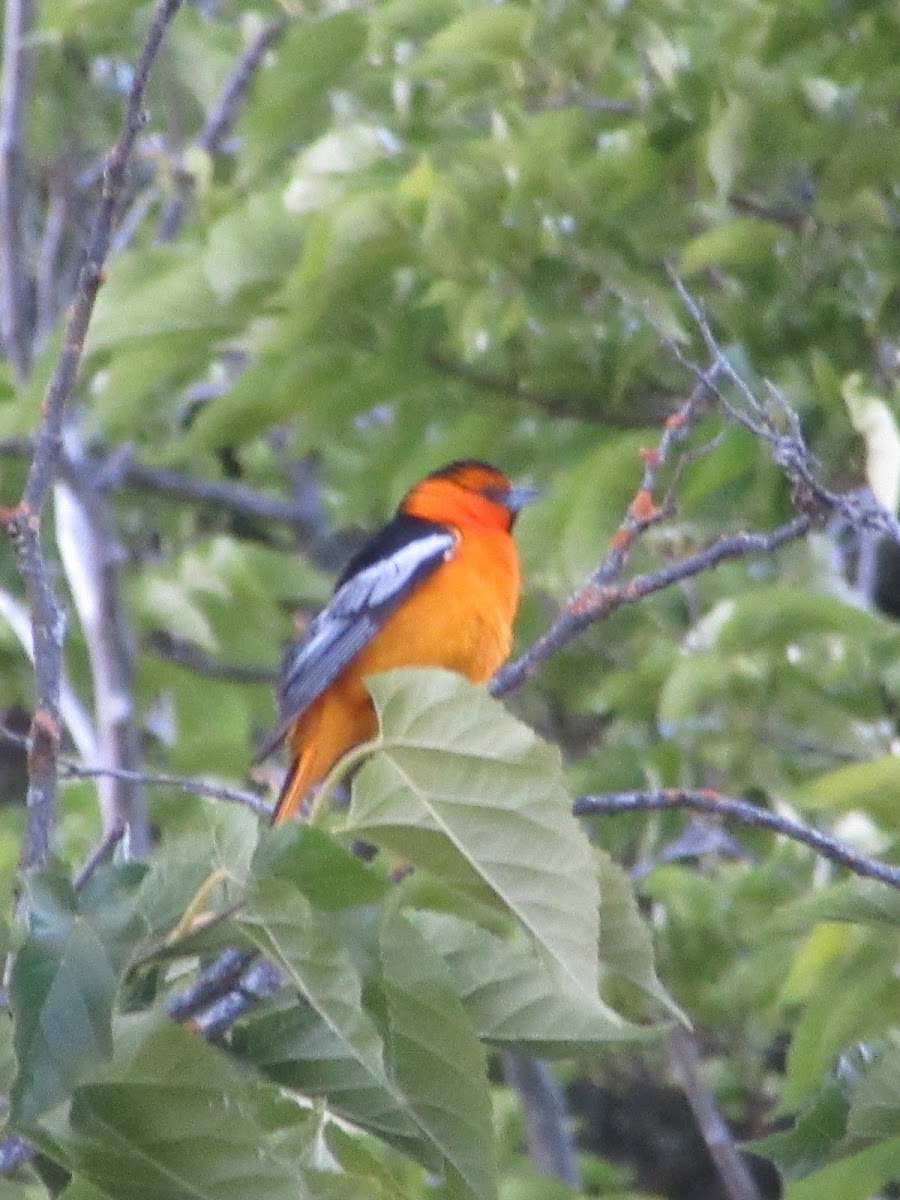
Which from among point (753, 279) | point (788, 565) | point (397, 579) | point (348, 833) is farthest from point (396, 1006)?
point (788, 565)

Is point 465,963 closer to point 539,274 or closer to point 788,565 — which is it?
point 539,274

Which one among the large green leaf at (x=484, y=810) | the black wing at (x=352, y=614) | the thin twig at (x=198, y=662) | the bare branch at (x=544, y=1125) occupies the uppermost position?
the large green leaf at (x=484, y=810)

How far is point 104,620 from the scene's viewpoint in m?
5.32

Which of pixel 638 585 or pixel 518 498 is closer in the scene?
pixel 638 585

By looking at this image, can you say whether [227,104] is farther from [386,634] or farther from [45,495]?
[45,495]

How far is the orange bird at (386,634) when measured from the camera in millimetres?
3889

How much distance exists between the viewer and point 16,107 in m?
5.71

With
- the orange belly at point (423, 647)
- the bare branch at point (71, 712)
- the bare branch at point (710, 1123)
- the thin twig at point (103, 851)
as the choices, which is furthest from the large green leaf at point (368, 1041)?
the bare branch at point (71, 712)

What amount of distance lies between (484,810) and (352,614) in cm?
238

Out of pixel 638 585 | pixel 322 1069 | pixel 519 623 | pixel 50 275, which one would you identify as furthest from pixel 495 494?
pixel 322 1069

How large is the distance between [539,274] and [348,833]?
2.54 m

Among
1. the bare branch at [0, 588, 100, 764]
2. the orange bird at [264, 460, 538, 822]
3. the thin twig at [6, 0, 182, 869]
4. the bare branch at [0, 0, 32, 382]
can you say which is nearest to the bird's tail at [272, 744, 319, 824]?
the orange bird at [264, 460, 538, 822]

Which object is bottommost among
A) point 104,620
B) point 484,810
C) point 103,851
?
point 104,620

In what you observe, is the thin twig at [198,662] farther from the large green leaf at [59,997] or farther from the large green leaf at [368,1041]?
the large green leaf at [59,997]
